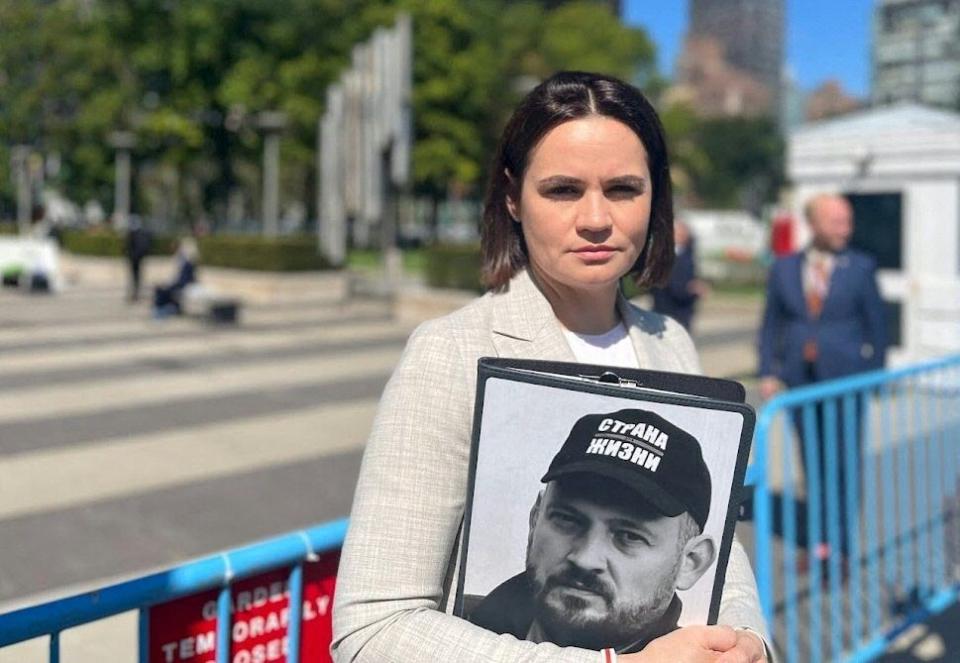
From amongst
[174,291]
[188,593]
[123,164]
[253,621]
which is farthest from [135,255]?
[188,593]

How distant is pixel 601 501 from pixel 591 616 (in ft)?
0.51

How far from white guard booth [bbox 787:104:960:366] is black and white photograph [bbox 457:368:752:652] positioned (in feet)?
28.9

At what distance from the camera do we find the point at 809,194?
10.2 m

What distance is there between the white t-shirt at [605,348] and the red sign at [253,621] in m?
0.72

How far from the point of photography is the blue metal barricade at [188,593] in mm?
1598

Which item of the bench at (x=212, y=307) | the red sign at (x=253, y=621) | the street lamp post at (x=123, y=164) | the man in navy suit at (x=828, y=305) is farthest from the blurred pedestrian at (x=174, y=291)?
the street lamp post at (x=123, y=164)

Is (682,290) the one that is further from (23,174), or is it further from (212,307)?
(23,174)

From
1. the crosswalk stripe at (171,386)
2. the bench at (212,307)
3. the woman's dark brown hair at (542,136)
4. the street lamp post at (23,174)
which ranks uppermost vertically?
the street lamp post at (23,174)

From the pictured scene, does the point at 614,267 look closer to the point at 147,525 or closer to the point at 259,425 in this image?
the point at 147,525

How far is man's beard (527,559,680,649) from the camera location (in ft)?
4.50

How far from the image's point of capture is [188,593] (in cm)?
181

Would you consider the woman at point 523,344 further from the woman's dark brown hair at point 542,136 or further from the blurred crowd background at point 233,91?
the blurred crowd background at point 233,91

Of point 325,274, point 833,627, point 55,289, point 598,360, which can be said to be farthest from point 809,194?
point 55,289

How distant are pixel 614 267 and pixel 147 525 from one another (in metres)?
4.67
